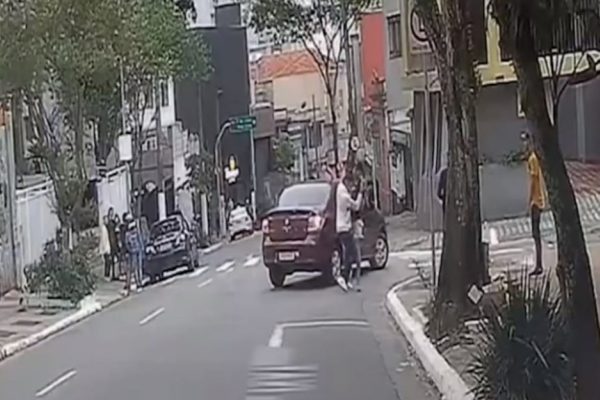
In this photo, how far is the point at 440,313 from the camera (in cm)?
1694

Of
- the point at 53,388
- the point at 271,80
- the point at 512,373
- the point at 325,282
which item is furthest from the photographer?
the point at 271,80

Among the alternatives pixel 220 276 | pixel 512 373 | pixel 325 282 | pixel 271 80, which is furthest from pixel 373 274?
pixel 271 80

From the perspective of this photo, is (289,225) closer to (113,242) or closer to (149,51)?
(113,242)

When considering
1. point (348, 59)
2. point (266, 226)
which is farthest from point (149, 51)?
point (348, 59)

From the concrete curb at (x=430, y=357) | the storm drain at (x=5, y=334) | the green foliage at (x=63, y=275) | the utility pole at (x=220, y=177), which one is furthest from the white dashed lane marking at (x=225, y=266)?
the utility pole at (x=220, y=177)

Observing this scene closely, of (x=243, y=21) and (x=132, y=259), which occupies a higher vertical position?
(x=243, y=21)

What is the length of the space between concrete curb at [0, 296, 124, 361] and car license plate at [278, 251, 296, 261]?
3.86 meters

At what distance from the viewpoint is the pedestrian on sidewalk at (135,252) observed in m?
35.2

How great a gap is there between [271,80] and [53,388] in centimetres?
7655

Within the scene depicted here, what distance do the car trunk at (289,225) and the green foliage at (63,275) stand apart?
4.12 metres

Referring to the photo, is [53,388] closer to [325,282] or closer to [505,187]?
[325,282]

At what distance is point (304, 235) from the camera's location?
27.5 metres

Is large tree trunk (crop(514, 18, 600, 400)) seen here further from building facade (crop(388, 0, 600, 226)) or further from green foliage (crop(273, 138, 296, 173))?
green foliage (crop(273, 138, 296, 173))

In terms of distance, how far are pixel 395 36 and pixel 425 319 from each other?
30.2m
